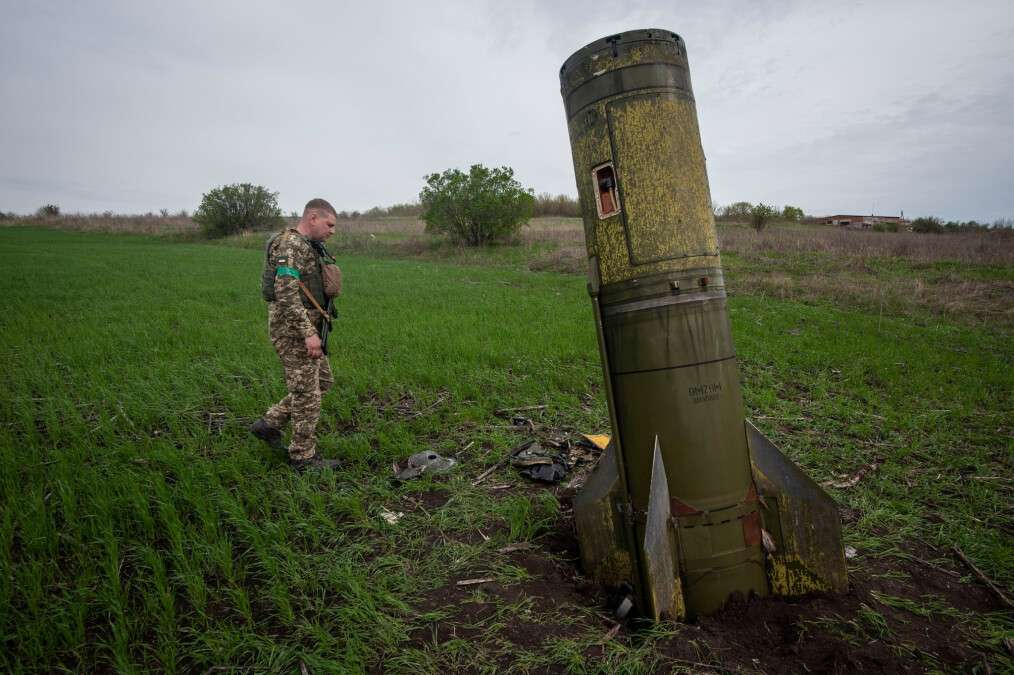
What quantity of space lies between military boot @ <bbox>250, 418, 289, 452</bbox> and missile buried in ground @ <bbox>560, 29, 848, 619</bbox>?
3072 mm

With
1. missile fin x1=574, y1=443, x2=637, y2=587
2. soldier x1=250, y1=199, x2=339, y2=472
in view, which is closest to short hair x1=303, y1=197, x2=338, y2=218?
soldier x1=250, y1=199, x2=339, y2=472

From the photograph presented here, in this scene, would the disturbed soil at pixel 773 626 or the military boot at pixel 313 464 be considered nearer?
the disturbed soil at pixel 773 626

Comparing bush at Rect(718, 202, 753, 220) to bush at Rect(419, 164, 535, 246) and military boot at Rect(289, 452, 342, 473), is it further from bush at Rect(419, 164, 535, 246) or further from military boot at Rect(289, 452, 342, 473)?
military boot at Rect(289, 452, 342, 473)

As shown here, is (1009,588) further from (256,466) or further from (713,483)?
(256,466)

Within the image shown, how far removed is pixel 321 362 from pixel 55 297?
1073 cm

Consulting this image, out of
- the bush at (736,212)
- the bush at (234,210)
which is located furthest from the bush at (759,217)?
the bush at (234,210)

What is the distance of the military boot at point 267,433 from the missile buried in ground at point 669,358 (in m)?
3.07

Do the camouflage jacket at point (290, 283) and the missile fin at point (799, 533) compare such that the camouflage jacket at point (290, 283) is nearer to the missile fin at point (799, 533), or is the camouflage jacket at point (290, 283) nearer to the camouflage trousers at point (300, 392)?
the camouflage trousers at point (300, 392)

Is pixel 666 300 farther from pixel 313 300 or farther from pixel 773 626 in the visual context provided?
pixel 313 300

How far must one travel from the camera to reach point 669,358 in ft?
7.98

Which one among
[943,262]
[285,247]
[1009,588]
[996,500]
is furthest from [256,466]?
[943,262]

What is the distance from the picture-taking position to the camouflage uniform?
385 centimetres

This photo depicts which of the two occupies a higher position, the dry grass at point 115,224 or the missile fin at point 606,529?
the dry grass at point 115,224

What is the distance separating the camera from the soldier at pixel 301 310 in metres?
3.86
